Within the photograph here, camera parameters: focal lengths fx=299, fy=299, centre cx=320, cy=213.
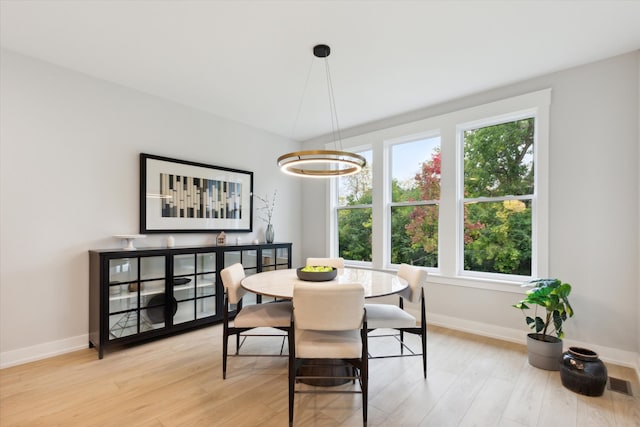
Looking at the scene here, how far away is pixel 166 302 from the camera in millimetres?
3172

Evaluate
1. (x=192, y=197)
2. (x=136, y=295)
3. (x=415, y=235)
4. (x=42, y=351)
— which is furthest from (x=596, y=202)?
(x=42, y=351)

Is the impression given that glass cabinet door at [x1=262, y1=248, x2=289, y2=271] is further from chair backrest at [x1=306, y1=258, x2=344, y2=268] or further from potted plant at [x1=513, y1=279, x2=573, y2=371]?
potted plant at [x1=513, y1=279, x2=573, y2=371]

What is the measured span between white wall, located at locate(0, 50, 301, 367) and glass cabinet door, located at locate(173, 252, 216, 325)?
47 cm

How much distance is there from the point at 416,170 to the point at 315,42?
2204mm

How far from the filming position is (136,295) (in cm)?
299

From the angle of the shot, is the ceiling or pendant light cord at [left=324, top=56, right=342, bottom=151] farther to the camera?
pendant light cord at [left=324, top=56, right=342, bottom=151]

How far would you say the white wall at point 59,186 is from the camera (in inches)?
102

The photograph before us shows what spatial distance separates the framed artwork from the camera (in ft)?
11.1

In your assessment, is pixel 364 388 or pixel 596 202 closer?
pixel 364 388

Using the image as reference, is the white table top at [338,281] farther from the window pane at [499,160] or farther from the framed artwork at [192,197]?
the window pane at [499,160]

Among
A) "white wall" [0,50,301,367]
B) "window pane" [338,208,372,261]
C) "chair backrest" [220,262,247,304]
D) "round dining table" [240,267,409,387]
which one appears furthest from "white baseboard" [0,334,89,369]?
"window pane" [338,208,372,261]

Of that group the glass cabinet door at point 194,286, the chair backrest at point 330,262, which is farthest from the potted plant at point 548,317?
the glass cabinet door at point 194,286

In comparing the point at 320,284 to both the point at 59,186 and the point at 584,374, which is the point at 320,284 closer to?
the point at 584,374

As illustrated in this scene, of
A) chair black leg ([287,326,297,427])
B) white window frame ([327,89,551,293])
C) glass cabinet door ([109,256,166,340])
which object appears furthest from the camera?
white window frame ([327,89,551,293])
